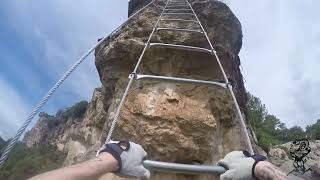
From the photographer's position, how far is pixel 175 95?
6125 millimetres

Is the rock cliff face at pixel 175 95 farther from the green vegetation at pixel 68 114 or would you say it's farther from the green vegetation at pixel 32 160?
the green vegetation at pixel 68 114

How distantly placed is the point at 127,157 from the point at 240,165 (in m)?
0.81

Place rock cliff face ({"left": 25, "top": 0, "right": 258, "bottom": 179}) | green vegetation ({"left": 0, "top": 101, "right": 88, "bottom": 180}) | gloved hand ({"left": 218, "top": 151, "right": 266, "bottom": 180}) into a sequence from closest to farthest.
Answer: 1. gloved hand ({"left": 218, "top": 151, "right": 266, "bottom": 180})
2. rock cliff face ({"left": 25, "top": 0, "right": 258, "bottom": 179})
3. green vegetation ({"left": 0, "top": 101, "right": 88, "bottom": 180})

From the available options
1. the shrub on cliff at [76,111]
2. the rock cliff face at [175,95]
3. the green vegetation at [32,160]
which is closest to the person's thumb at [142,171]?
the rock cliff face at [175,95]

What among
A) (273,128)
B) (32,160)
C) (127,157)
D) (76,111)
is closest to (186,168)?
(127,157)

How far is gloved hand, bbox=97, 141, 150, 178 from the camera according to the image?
240cm

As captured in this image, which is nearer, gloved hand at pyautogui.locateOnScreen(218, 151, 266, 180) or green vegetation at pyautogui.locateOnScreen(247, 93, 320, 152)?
gloved hand at pyautogui.locateOnScreen(218, 151, 266, 180)

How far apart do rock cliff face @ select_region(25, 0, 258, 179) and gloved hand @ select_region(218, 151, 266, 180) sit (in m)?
3.09

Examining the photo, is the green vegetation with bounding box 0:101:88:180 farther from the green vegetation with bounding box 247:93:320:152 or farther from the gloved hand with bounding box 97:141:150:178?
the green vegetation with bounding box 247:93:320:152

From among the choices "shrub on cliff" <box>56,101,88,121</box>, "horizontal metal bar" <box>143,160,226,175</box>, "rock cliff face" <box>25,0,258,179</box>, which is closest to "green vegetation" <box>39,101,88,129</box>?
"shrub on cliff" <box>56,101,88,121</box>

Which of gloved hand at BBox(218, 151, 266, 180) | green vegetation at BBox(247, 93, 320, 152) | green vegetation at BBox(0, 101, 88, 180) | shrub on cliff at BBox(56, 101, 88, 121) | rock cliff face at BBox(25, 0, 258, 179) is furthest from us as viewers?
shrub on cliff at BBox(56, 101, 88, 121)

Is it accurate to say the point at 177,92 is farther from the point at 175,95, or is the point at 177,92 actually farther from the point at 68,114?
the point at 68,114

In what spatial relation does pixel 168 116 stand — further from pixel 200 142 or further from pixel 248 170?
pixel 248 170

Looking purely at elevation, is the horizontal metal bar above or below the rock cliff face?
above
